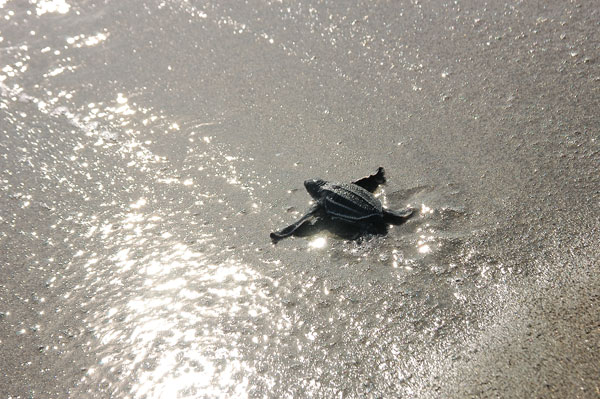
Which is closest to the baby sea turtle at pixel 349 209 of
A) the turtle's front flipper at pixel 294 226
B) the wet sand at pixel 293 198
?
the turtle's front flipper at pixel 294 226

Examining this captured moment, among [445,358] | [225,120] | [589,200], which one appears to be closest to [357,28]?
[225,120]

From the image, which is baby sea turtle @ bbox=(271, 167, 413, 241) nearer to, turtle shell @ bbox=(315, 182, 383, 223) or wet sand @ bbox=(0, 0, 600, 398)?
turtle shell @ bbox=(315, 182, 383, 223)

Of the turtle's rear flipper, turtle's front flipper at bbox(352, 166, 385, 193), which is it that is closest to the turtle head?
turtle's front flipper at bbox(352, 166, 385, 193)

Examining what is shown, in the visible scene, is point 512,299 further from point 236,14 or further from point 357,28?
point 236,14

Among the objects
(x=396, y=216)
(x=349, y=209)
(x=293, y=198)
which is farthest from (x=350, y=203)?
(x=293, y=198)

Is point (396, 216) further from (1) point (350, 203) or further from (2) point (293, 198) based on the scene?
(2) point (293, 198)

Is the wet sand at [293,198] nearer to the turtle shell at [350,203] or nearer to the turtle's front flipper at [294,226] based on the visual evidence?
the turtle's front flipper at [294,226]
